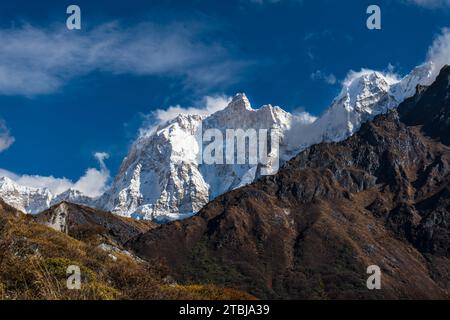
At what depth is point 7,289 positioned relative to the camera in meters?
26.2

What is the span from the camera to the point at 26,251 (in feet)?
118

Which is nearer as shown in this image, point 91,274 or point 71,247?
point 91,274
